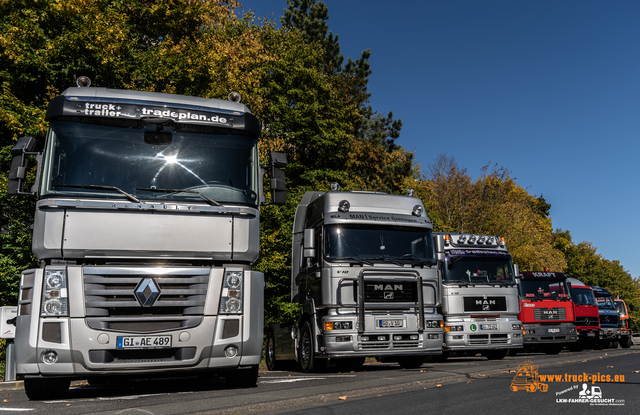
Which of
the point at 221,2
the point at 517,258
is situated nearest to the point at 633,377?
the point at 221,2

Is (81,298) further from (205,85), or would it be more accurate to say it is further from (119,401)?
(205,85)

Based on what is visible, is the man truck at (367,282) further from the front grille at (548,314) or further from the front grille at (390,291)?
the front grille at (548,314)

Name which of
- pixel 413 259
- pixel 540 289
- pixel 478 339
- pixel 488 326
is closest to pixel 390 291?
pixel 413 259

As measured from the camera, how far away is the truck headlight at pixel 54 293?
22.0ft

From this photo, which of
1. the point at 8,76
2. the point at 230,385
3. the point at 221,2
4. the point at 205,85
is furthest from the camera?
the point at 221,2

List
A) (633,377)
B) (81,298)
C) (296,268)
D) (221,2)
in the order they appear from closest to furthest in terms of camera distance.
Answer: (81,298) → (633,377) → (296,268) → (221,2)

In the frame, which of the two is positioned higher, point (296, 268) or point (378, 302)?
point (296, 268)

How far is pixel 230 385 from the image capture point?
8.48 meters

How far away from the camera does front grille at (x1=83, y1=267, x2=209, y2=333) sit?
682cm

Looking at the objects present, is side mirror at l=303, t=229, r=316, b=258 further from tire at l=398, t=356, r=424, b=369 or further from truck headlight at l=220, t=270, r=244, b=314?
truck headlight at l=220, t=270, r=244, b=314

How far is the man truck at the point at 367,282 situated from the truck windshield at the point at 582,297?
14.5m

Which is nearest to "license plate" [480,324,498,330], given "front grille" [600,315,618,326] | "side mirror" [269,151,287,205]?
"side mirror" [269,151,287,205]

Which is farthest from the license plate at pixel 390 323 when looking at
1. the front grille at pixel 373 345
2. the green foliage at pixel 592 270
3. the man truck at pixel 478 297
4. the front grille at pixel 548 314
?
the green foliage at pixel 592 270

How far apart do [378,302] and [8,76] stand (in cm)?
1313
